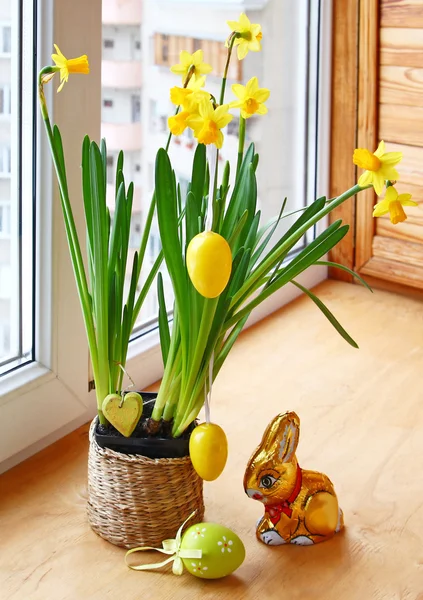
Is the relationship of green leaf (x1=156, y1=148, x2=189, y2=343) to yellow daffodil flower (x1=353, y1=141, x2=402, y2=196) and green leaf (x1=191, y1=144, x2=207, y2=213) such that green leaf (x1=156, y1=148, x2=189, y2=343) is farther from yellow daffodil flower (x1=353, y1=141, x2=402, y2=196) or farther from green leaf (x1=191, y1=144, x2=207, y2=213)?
yellow daffodil flower (x1=353, y1=141, x2=402, y2=196)

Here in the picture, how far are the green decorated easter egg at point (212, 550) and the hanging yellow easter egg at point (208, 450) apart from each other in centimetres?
6

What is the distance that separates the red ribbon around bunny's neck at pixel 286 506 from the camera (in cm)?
102

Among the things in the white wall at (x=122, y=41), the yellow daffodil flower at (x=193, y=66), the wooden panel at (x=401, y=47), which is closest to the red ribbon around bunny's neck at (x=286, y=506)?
the yellow daffodil flower at (x=193, y=66)

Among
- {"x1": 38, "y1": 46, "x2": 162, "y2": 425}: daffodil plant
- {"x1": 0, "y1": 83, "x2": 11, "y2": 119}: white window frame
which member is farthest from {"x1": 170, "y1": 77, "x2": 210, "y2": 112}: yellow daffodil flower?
{"x1": 0, "y1": 83, "x2": 11, "y2": 119}: white window frame

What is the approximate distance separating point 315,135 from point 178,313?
965 mm

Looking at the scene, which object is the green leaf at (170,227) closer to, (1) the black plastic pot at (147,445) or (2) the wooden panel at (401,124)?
(1) the black plastic pot at (147,445)

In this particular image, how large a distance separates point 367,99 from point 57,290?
83 centimetres

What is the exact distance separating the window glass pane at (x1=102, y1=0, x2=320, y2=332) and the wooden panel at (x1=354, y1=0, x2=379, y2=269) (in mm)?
100

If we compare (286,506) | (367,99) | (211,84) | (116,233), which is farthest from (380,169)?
(367,99)

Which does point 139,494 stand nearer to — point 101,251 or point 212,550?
point 212,550

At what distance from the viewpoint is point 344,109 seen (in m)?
1.81

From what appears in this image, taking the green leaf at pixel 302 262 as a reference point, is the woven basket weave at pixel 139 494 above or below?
below

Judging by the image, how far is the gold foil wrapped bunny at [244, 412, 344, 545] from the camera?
39.6 inches

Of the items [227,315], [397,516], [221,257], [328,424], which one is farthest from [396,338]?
[221,257]
